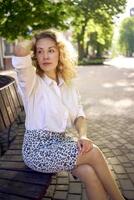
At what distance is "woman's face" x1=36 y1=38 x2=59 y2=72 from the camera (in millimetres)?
3758

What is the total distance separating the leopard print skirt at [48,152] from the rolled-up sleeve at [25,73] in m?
0.38

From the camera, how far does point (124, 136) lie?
706cm

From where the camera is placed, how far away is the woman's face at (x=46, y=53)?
3.76m

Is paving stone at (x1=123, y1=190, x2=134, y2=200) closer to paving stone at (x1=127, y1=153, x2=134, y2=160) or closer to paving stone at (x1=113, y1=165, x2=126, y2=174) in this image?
paving stone at (x1=113, y1=165, x2=126, y2=174)

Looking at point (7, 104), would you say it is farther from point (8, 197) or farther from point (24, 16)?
point (24, 16)

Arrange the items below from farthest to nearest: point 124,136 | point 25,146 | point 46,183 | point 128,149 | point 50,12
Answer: point 50,12 → point 124,136 → point 128,149 → point 25,146 → point 46,183

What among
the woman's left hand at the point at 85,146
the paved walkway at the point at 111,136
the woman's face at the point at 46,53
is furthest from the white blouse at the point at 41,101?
the paved walkway at the point at 111,136

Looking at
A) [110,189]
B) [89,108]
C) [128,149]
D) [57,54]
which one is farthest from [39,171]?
[89,108]

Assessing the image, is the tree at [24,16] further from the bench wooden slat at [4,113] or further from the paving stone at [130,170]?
the paving stone at [130,170]

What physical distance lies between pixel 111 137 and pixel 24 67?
371 centimetres

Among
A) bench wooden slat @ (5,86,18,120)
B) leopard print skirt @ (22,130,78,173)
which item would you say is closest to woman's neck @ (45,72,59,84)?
leopard print skirt @ (22,130,78,173)

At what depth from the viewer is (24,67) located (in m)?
3.57

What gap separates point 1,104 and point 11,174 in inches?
54.1

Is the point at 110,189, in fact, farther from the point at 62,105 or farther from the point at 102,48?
the point at 102,48
